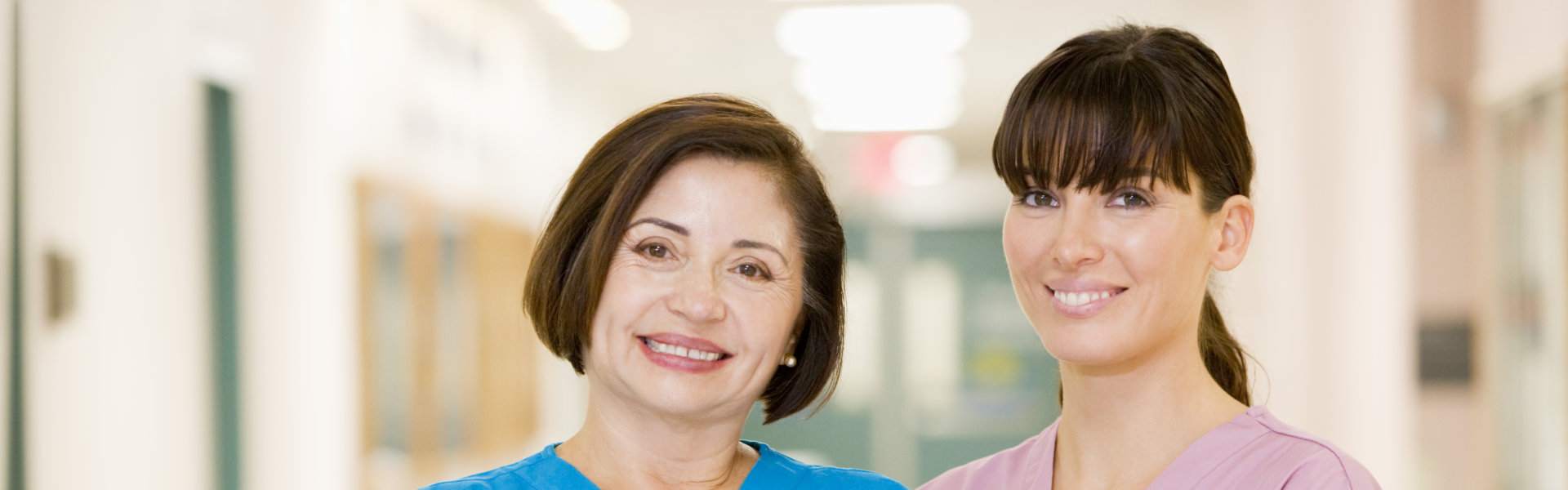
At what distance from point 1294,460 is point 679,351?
70cm

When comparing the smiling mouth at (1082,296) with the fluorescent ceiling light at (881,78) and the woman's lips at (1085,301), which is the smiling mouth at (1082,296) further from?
the fluorescent ceiling light at (881,78)

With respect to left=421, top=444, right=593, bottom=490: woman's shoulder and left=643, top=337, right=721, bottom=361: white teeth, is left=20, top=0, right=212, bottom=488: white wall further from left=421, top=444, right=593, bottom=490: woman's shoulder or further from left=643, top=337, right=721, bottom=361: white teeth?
left=643, top=337, right=721, bottom=361: white teeth

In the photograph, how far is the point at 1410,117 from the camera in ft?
17.8

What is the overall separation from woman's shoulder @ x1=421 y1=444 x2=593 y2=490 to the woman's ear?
0.81 metres

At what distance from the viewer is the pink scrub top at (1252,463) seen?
139cm

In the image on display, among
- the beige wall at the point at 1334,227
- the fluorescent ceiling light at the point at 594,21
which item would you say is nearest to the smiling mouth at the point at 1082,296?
the beige wall at the point at 1334,227

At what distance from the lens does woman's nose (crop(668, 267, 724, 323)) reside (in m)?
1.42

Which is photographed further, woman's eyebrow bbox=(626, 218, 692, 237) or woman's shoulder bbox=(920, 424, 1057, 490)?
woman's shoulder bbox=(920, 424, 1057, 490)

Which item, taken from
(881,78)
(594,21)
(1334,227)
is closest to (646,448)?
(1334,227)

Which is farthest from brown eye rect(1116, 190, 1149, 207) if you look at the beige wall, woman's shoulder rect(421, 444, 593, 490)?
the beige wall

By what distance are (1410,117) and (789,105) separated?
10.3 feet

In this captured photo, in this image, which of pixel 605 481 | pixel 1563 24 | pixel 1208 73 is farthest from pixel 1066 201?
pixel 1563 24

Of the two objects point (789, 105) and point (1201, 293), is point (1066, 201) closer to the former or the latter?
point (1201, 293)

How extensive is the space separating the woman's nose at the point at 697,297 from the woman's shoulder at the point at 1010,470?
484 millimetres
